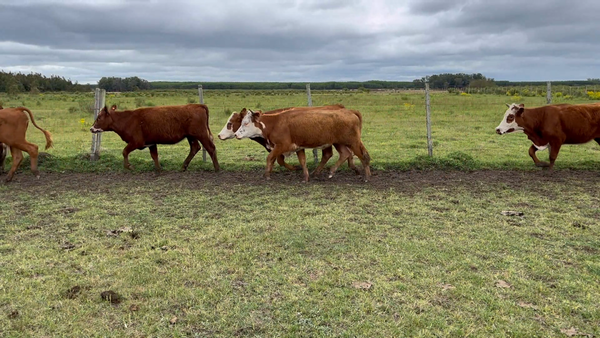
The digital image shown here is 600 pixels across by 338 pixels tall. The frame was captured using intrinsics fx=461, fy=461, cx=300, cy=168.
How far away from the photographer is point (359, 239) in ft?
18.3

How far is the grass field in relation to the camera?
12.1 feet

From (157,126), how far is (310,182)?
3.61 metres

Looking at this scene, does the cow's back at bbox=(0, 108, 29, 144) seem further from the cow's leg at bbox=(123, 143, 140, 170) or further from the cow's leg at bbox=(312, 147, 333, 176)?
the cow's leg at bbox=(312, 147, 333, 176)

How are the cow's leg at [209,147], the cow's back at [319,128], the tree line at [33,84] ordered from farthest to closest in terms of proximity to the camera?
the tree line at [33,84] < the cow's leg at [209,147] < the cow's back at [319,128]

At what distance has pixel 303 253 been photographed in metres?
5.15

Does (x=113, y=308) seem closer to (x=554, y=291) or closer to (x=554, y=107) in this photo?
(x=554, y=291)

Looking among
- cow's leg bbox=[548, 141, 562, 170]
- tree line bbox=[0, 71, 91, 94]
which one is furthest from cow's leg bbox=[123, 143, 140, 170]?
tree line bbox=[0, 71, 91, 94]

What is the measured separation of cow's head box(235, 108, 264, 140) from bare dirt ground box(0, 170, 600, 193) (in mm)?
859

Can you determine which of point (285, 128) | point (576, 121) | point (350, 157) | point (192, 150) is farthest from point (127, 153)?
point (576, 121)

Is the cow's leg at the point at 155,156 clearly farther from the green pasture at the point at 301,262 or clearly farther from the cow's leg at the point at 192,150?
the green pasture at the point at 301,262

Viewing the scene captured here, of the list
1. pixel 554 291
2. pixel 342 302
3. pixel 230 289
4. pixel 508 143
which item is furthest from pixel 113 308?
pixel 508 143

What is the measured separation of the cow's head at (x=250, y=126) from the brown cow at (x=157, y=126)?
857mm

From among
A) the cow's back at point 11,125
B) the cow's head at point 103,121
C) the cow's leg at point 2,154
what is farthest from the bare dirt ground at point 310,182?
the cow's head at point 103,121

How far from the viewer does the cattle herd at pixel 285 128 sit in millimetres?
9125
